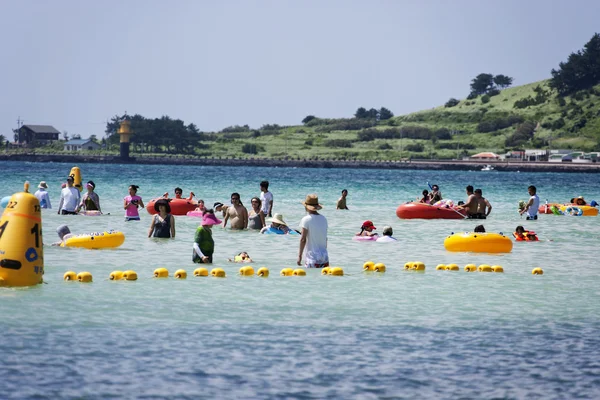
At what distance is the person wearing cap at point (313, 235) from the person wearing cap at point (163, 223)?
5.43 m

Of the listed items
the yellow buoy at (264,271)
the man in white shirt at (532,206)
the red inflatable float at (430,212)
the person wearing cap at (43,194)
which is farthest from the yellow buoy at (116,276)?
the man in white shirt at (532,206)

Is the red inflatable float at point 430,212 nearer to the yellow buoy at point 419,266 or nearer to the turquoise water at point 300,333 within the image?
the turquoise water at point 300,333

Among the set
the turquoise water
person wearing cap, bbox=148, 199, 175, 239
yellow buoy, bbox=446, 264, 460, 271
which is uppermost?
person wearing cap, bbox=148, 199, 175, 239

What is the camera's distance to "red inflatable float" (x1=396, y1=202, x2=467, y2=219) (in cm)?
3388

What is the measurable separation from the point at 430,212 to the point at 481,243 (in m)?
11.3

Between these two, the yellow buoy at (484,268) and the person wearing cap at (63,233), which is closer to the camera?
the yellow buoy at (484,268)

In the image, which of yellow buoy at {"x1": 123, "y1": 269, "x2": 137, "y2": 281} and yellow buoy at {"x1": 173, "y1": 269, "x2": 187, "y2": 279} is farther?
yellow buoy at {"x1": 173, "y1": 269, "x2": 187, "y2": 279}

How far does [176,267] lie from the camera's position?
18875 mm

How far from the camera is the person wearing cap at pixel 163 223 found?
21922 millimetres

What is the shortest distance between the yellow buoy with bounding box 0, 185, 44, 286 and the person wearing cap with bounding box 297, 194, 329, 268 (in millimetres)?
Result: 4134

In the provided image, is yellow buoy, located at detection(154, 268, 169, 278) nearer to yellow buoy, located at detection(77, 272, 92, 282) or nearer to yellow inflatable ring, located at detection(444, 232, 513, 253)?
yellow buoy, located at detection(77, 272, 92, 282)

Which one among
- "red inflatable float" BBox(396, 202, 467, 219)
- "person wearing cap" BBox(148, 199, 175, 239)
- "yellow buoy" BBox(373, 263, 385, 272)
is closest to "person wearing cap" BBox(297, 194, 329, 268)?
"yellow buoy" BBox(373, 263, 385, 272)

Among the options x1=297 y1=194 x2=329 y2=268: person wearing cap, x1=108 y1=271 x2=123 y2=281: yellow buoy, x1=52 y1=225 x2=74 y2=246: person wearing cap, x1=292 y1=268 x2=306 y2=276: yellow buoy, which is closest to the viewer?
x1=297 y1=194 x2=329 y2=268: person wearing cap

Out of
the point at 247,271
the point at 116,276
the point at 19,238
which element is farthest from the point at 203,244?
the point at 19,238
